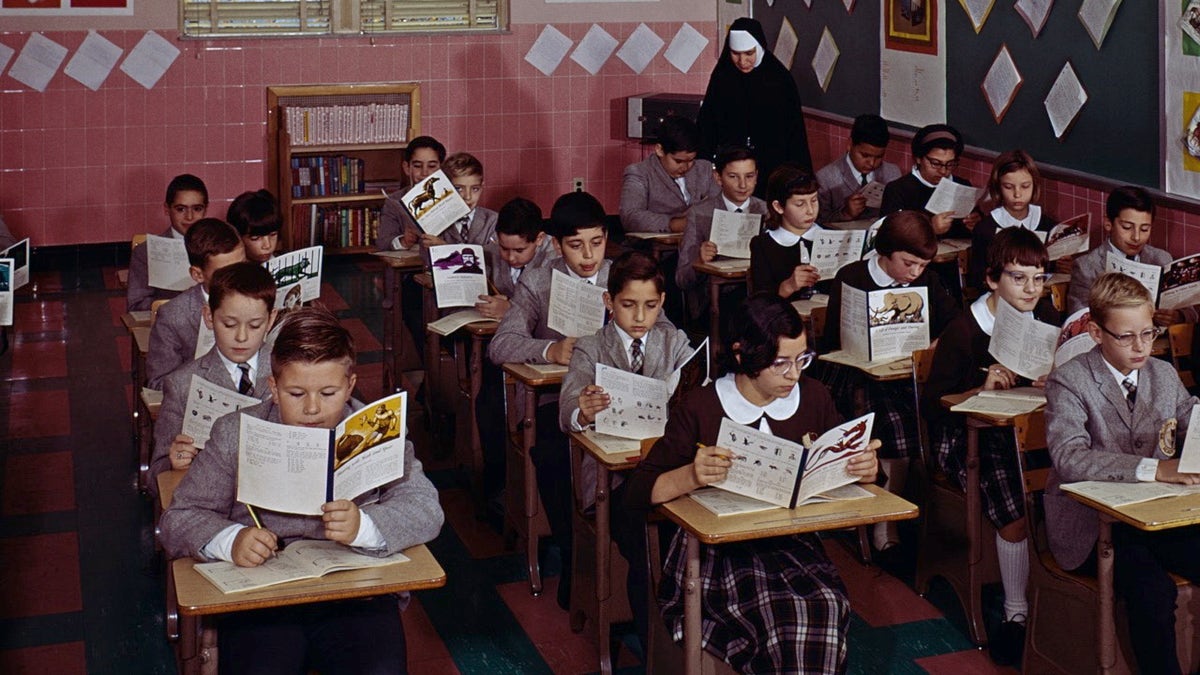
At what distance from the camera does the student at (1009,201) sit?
22.2 ft

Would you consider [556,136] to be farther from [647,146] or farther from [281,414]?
[281,414]

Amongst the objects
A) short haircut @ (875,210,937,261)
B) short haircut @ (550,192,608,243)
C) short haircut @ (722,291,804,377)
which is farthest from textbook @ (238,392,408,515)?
short haircut @ (875,210,937,261)

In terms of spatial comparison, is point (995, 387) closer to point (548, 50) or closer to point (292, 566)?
point (292, 566)

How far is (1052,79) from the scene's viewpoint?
748 cm

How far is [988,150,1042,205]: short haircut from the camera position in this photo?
22.4 feet

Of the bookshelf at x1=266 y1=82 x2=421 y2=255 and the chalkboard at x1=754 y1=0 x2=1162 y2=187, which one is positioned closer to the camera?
the chalkboard at x1=754 y1=0 x2=1162 y2=187

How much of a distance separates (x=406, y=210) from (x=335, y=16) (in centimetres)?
445

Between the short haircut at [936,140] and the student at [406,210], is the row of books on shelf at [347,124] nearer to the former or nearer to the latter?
the student at [406,210]

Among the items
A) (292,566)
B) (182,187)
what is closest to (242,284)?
(292,566)

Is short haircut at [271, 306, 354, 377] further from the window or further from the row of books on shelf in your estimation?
the window

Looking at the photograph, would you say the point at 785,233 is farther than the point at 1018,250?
Yes

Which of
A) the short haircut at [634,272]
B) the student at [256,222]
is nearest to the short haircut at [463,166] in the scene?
the student at [256,222]

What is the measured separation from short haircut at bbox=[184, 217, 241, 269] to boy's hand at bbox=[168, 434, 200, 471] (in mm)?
1507

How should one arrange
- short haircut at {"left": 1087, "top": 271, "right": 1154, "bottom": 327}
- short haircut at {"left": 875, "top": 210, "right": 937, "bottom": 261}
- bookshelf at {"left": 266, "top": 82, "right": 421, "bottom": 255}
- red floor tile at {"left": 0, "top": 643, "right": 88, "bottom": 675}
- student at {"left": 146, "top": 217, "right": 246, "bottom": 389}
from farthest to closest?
bookshelf at {"left": 266, "top": 82, "right": 421, "bottom": 255}
short haircut at {"left": 875, "top": 210, "right": 937, "bottom": 261}
student at {"left": 146, "top": 217, "right": 246, "bottom": 389}
red floor tile at {"left": 0, "top": 643, "right": 88, "bottom": 675}
short haircut at {"left": 1087, "top": 271, "right": 1154, "bottom": 327}
